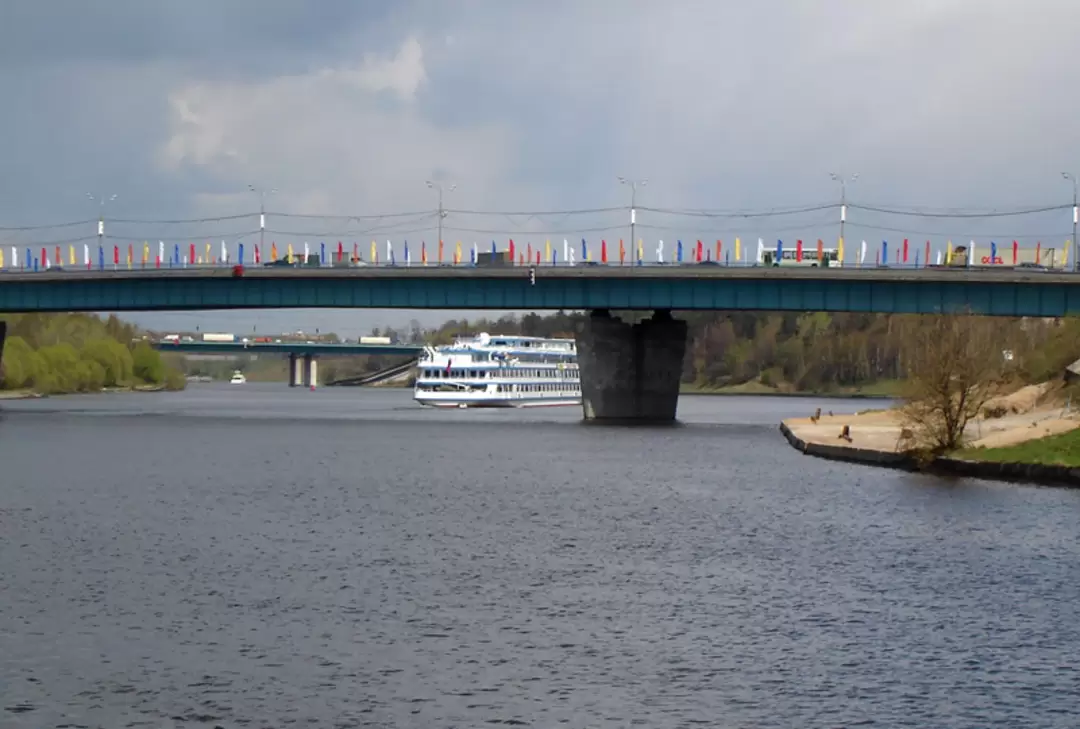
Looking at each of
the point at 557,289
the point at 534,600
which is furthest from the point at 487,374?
the point at 534,600

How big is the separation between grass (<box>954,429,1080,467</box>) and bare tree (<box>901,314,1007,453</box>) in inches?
81.9

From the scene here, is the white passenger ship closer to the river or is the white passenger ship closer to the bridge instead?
the bridge

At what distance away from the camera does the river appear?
28.9 metres

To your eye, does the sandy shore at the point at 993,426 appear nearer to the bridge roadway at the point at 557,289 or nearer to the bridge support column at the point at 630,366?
the bridge roadway at the point at 557,289

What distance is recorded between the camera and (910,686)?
30328 millimetres

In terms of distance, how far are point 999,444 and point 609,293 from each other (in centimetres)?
4892

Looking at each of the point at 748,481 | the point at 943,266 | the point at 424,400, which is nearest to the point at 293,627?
the point at 748,481

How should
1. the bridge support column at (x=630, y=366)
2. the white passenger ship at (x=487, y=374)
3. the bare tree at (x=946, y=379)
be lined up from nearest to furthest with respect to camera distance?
1. the bare tree at (x=946, y=379)
2. the bridge support column at (x=630, y=366)
3. the white passenger ship at (x=487, y=374)

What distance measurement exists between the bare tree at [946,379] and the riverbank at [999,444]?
1.45 metres

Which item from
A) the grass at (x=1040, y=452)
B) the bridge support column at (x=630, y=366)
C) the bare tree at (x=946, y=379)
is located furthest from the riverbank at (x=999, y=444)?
the bridge support column at (x=630, y=366)

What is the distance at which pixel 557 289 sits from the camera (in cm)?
12562

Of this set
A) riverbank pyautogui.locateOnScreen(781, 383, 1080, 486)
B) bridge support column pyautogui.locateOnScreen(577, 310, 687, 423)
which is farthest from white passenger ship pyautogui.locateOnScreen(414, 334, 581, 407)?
riverbank pyautogui.locateOnScreen(781, 383, 1080, 486)

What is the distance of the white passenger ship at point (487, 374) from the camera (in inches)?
6880

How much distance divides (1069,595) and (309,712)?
21.3 metres
